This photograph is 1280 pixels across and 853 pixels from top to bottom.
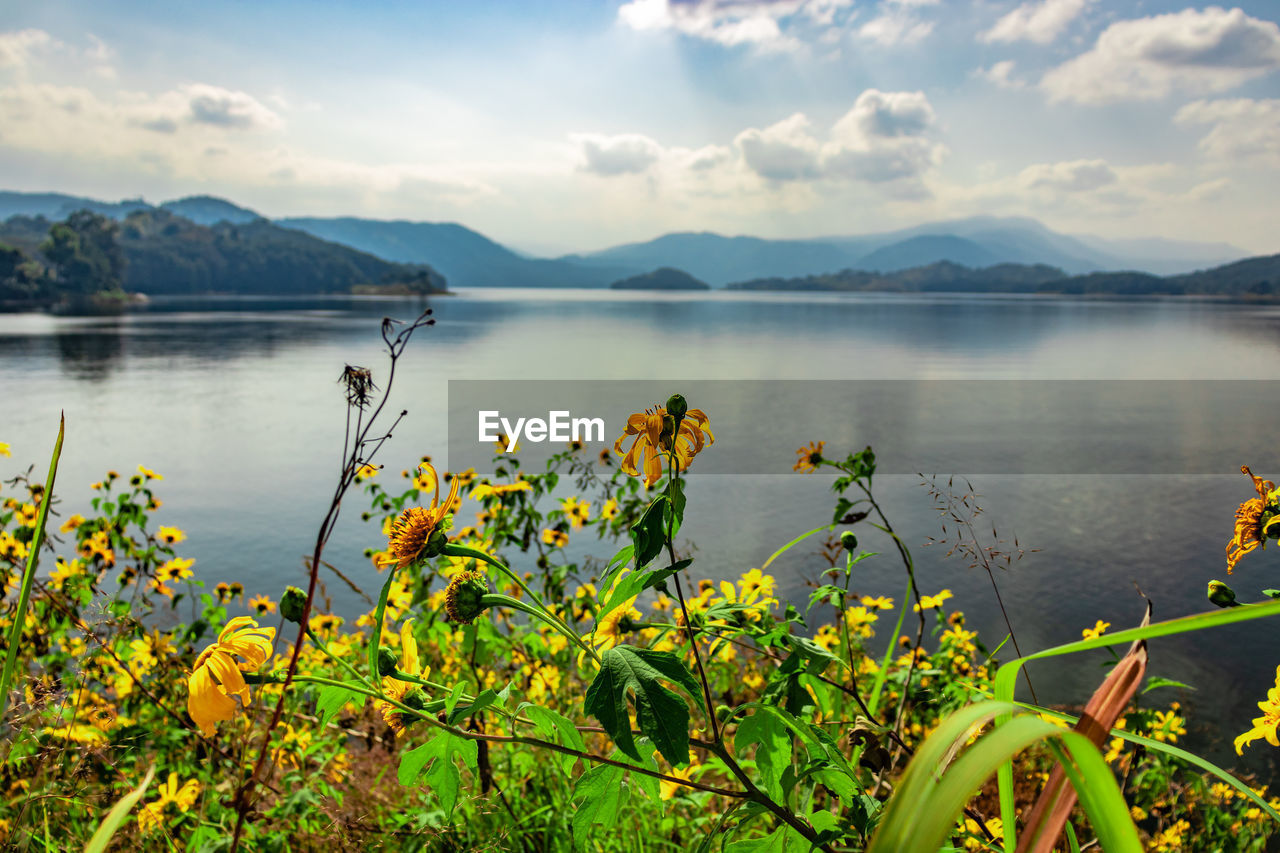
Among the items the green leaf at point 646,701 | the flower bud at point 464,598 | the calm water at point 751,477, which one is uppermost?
the flower bud at point 464,598

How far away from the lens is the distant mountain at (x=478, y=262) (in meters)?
158

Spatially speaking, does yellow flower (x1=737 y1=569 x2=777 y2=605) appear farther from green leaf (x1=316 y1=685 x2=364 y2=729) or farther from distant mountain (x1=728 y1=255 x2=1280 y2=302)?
distant mountain (x1=728 y1=255 x2=1280 y2=302)

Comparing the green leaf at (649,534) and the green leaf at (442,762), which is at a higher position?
the green leaf at (649,534)

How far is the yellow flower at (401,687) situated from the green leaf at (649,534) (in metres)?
0.36

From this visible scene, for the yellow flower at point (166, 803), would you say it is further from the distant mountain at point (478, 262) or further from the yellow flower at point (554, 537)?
the distant mountain at point (478, 262)

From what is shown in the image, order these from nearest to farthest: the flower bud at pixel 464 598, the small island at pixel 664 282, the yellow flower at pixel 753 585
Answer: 1. the flower bud at pixel 464 598
2. the yellow flower at pixel 753 585
3. the small island at pixel 664 282

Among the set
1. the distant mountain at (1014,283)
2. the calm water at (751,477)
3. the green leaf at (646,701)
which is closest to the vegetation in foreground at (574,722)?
the green leaf at (646,701)

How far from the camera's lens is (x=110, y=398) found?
44.9 ft

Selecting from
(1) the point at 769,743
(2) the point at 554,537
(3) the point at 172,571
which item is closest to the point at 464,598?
(1) the point at 769,743

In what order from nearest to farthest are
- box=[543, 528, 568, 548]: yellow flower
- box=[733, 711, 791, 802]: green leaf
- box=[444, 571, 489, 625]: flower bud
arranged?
box=[444, 571, 489, 625]: flower bud, box=[733, 711, 791, 802]: green leaf, box=[543, 528, 568, 548]: yellow flower

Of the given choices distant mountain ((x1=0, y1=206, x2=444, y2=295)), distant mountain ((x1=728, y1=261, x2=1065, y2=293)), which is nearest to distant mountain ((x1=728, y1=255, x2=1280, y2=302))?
distant mountain ((x1=728, y1=261, x2=1065, y2=293))

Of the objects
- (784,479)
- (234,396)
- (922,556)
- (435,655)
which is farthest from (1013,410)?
A: (234,396)

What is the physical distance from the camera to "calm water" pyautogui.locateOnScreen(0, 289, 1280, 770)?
4641mm

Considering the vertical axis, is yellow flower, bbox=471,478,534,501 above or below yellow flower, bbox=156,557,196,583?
above
